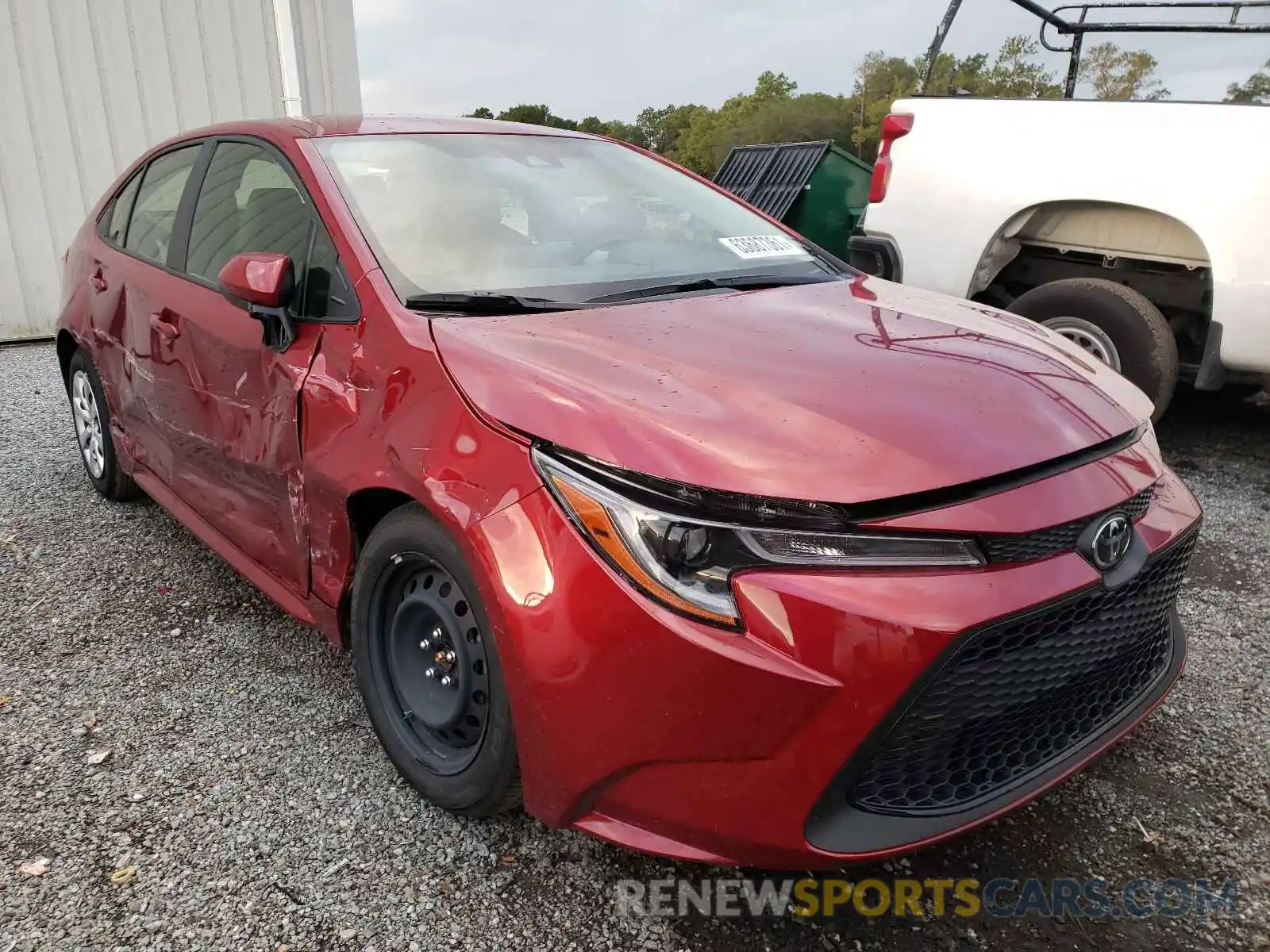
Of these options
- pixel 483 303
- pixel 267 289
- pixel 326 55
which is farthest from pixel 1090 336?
pixel 326 55

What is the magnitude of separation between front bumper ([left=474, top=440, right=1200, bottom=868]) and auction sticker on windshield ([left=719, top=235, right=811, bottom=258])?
1.28 metres

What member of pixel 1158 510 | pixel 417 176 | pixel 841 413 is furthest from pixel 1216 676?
pixel 417 176

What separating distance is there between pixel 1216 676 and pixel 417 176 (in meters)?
2.60

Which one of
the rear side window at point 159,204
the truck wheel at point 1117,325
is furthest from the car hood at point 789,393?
the truck wheel at point 1117,325

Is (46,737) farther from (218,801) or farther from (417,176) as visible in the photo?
(417,176)

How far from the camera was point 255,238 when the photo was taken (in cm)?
255

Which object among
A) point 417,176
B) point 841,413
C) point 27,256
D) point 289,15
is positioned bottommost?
point 27,256

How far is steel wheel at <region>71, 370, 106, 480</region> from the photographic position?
377cm

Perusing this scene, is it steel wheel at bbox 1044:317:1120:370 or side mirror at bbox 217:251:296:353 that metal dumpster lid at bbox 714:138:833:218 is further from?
side mirror at bbox 217:251:296:353

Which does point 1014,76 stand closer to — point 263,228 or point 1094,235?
point 1094,235

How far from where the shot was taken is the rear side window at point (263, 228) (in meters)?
2.20

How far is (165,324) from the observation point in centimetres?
284

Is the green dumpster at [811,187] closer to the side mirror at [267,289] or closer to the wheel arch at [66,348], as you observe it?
the wheel arch at [66,348]

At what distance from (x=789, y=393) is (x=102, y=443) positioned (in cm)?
322
